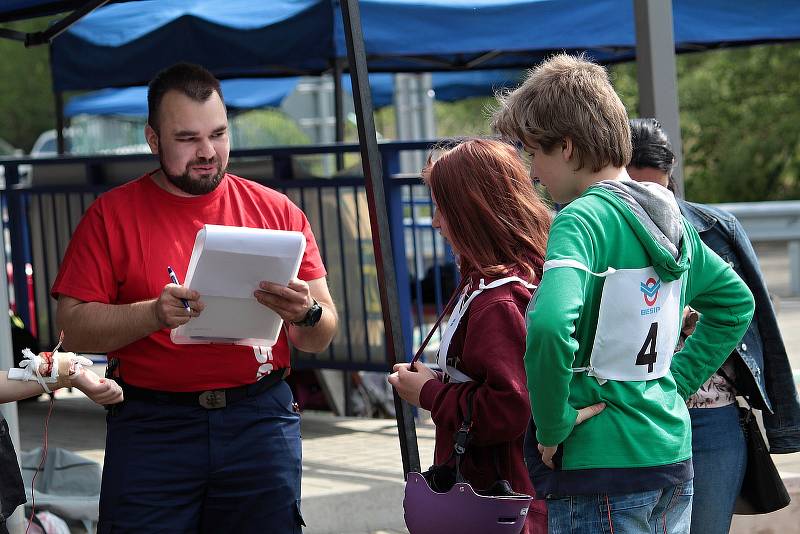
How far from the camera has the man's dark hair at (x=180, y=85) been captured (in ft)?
10.9

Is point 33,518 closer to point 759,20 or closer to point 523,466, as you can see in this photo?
point 523,466

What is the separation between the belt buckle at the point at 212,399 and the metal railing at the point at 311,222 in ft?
10.3

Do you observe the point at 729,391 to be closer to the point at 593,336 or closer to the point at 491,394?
Result: the point at 491,394

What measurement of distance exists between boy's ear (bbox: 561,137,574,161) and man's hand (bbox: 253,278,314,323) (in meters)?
0.83

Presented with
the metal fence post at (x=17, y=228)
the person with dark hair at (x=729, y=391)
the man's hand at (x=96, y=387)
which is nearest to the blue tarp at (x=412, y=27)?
the metal fence post at (x=17, y=228)

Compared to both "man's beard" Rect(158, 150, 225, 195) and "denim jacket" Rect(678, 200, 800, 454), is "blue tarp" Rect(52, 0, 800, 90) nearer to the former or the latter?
"man's beard" Rect(158, 150, 225, 195)

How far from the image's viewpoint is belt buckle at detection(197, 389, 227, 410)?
3.23 meters

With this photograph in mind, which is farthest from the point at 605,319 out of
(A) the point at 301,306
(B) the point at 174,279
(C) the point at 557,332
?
(B) the point at 174,279

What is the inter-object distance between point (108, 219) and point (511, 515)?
1.29 m

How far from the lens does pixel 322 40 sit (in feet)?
23.3

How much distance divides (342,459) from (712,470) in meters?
3.03

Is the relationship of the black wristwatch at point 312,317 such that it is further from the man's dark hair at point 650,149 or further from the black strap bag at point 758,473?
the black strap bag at point 758,473

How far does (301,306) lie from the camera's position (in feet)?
10.2

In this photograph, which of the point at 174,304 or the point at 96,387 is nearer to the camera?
the point at 96,387
